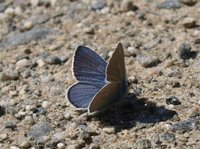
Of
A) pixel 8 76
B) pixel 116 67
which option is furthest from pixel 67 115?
pixel 8 76

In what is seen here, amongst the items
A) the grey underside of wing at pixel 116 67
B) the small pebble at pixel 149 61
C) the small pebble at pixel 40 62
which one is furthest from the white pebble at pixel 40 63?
the grey underside of wing at pixel 116 67

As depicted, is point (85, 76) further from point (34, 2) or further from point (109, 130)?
point (34, 2)

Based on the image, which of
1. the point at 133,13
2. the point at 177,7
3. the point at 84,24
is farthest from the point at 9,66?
the point at 177,7

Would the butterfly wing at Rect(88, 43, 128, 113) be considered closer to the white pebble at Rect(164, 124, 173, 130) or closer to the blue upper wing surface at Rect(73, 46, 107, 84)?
the blue upper wing surface at Rect(73, 46, 107, 84)

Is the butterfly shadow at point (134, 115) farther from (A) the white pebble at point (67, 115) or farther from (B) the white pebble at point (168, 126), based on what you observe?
(A) the white pebble at point (67, 115)

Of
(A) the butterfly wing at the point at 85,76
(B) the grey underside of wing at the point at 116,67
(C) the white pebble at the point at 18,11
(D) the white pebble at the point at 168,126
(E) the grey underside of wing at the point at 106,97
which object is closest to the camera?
(B) the grey underside of wing at the point at 116,67

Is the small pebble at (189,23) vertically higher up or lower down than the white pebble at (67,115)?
higher up
